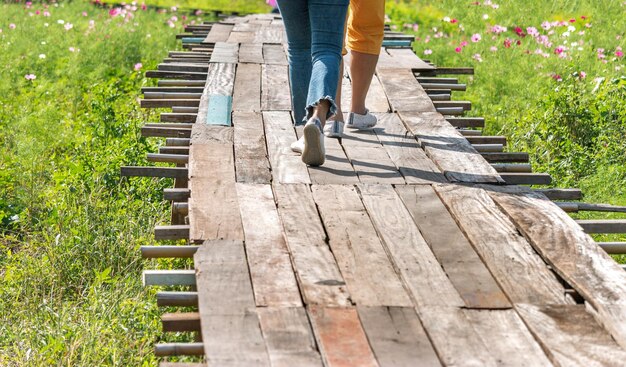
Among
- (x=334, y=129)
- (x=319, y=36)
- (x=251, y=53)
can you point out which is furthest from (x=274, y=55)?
(x=319, y=36)

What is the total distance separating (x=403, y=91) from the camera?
7.28 m

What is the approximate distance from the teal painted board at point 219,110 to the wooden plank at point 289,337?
273cm

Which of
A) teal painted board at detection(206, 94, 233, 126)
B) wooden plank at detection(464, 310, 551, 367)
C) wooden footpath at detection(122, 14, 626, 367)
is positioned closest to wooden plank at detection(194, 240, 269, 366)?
wooden footpath at detection(122, 14, 626, 367)

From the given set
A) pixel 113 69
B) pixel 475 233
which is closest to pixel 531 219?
pixel 475 233

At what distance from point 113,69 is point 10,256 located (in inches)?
181

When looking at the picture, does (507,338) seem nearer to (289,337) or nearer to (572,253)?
(289,337)

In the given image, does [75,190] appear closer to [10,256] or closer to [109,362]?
[10,256]

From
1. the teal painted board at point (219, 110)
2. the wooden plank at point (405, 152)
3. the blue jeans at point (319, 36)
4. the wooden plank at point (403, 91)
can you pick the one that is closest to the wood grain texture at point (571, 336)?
the wooden plank at point (405, 152)

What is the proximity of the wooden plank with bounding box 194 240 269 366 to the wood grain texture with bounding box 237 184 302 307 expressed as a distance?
0.04 m

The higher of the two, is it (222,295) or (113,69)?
(222,295)

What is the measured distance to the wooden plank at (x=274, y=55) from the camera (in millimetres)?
8280

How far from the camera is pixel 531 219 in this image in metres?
4.59

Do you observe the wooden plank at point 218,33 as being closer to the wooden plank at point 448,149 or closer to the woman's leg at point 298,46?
the wooden plank at point 448,149

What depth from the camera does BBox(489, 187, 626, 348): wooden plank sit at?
3.66 m
